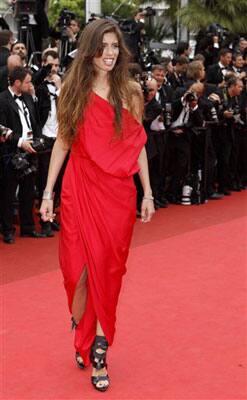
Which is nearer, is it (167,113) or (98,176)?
(98,176)

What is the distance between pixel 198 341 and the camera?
5.27 m

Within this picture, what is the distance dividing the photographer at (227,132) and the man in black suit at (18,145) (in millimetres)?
3479

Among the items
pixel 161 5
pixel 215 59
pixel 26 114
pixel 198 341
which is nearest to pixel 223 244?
pixel 26 114

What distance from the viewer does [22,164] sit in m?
7.86

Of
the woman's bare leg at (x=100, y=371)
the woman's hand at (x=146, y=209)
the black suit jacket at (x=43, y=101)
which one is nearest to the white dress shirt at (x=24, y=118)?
the black suit jacket at (x=43, y=101)

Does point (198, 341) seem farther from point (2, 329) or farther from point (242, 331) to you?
point (2, 329)

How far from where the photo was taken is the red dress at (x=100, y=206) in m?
4.43

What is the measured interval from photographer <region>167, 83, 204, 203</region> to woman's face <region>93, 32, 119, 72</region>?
5.58m

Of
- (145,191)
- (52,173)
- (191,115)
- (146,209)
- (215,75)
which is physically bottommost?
(215,75)

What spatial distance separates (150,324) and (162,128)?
185 inches

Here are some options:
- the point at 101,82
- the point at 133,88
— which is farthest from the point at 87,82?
the point at 133,88

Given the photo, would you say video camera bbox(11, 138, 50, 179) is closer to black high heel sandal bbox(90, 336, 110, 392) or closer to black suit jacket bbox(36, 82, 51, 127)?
black suit jacket bbox(36, 82, 51, 127)

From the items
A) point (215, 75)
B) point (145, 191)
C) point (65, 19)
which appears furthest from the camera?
point (215, 75)

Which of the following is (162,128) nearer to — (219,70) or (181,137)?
(181,137)
